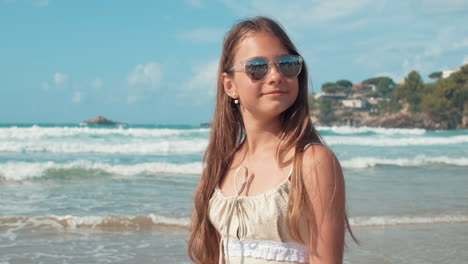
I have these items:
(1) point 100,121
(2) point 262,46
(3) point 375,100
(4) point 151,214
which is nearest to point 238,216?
(2) point 262,46

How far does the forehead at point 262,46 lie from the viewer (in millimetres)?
1904

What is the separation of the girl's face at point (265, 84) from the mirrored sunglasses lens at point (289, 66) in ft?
0.05

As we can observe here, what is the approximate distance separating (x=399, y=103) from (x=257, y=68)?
11170 centimetres

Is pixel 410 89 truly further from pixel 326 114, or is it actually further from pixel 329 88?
pixel 329 88

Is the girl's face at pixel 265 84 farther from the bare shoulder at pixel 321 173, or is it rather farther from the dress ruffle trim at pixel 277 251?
the dress ruffle trim at pixel 277 251

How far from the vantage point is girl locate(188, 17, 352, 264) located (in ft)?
5.56

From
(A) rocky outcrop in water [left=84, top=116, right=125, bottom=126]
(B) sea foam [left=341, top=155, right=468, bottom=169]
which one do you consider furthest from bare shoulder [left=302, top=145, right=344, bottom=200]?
(A) rocky outcrop in water [left=84, top=116, right=125, bottom=126]

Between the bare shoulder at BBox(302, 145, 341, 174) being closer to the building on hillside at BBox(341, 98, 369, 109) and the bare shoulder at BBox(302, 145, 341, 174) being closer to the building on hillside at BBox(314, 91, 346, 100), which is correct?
the building on hillside at BBox(341, 98, 369, 109)

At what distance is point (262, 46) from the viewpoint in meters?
1.92

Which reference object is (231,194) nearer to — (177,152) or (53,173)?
(53,173)

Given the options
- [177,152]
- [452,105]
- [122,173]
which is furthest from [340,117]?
[122,173]

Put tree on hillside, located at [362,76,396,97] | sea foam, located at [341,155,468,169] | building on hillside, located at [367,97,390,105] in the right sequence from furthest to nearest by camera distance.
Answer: tree on hillside, located at [362,76,396,97]
building on hillside, located at [367,97,390,105]
sea foam, located at [341,155,468,169]

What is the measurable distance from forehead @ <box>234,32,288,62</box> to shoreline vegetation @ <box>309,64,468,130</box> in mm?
62882

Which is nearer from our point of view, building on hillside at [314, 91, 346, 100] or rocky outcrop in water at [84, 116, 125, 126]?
rocky outcrop in water at [84, 116, 125, 126]
